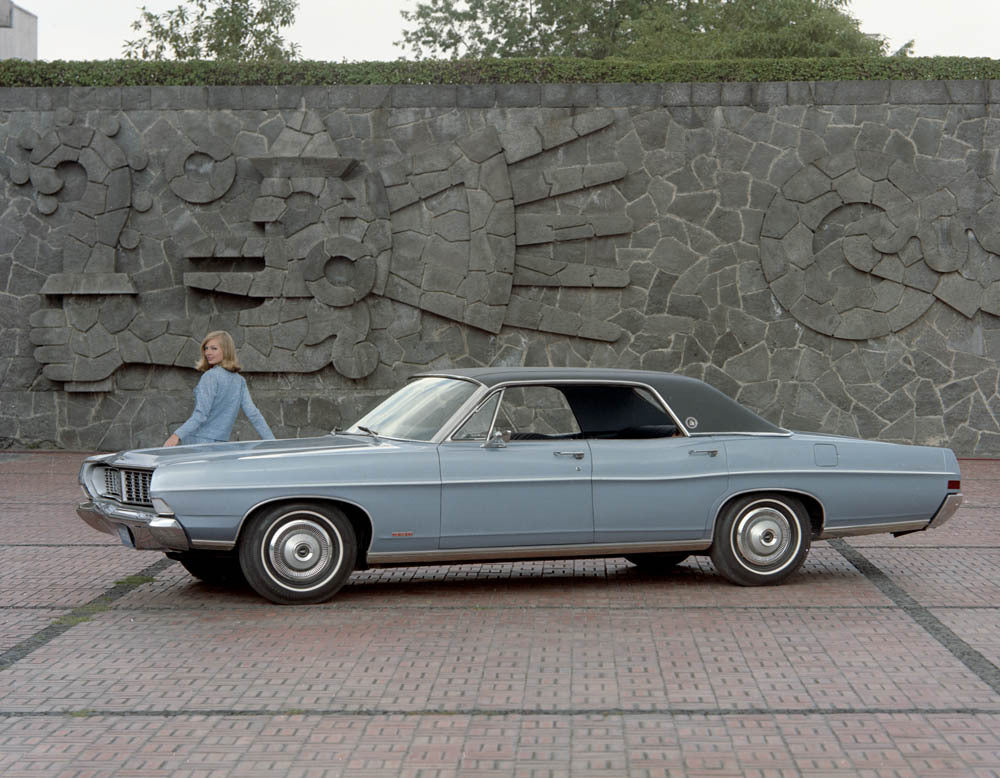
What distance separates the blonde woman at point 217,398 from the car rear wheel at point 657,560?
2722mm

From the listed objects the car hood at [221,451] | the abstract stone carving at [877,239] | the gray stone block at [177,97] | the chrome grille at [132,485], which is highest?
the gray stone block at [177,97]

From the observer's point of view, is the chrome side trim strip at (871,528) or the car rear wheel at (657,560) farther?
the car rear wheel at (657,560)

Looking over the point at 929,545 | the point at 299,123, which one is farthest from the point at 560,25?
the point at 929,545

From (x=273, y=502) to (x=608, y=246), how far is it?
10246 millimetres

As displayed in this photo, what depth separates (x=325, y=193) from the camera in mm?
16688

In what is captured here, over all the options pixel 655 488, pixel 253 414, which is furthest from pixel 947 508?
Answer: pixel 253 414

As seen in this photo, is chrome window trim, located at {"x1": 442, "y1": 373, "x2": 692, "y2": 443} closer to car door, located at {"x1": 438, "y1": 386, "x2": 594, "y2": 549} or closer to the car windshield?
car door, located at {"x1": 438, "y1": 386, "x2": 594, "y2": 549}

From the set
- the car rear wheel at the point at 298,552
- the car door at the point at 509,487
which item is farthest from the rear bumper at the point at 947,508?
the car rear wheel at the point at 298,552

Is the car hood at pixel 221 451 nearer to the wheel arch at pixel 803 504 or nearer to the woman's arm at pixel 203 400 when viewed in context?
the woman's arm at pixel 203 400

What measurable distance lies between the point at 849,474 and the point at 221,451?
147 inches

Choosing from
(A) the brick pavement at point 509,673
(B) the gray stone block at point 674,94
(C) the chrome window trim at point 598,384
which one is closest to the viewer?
(A) the brick pavement at point 509,673

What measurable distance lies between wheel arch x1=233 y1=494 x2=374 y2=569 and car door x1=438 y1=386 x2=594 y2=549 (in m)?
0.44

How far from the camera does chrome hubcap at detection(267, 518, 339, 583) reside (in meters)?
7.30

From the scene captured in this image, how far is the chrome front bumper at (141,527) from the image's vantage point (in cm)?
707
